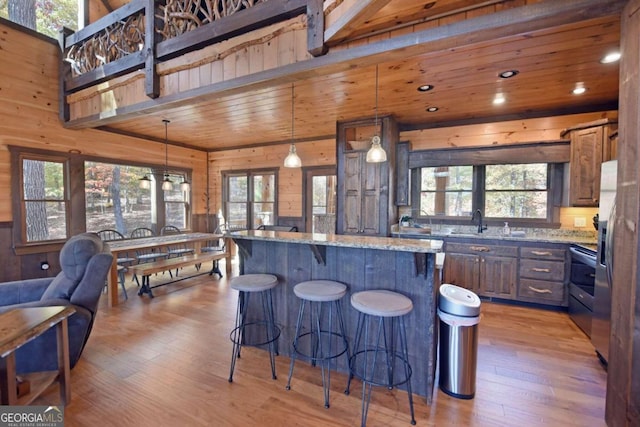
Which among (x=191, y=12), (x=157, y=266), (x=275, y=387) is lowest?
(x=275, y=387)

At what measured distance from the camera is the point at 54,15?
467 cm

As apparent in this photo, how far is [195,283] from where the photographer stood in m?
4.86

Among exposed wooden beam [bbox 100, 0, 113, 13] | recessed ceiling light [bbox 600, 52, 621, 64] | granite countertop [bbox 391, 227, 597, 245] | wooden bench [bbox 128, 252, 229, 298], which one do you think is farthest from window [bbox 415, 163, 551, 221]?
exposed wooden beam [bbox 100, 0, 113, 13]

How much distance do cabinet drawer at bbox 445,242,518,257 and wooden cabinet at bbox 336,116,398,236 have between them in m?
0.95

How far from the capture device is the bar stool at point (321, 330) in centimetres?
210

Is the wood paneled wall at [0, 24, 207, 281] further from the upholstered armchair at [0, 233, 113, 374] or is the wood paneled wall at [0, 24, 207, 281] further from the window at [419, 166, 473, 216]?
the window at [419, 166, 473, 216]

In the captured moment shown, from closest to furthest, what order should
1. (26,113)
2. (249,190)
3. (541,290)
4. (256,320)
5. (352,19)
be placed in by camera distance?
1. (352,19)
2. (256,320)
3. (541,290)
4. (26,113)
5. (249,190)

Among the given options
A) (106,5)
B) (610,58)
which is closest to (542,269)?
(610,58)

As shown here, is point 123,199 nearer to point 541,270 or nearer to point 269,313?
point 269,313

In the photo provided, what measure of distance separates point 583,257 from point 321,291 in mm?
2969

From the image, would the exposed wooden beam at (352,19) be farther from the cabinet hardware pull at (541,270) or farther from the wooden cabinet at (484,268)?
the cabinet hardware pull at (541,270)

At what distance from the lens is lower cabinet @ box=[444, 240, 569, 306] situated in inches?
140

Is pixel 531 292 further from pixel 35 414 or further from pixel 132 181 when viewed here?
pixel 132 181

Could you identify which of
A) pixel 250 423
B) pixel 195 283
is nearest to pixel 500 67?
pixel 250 423
